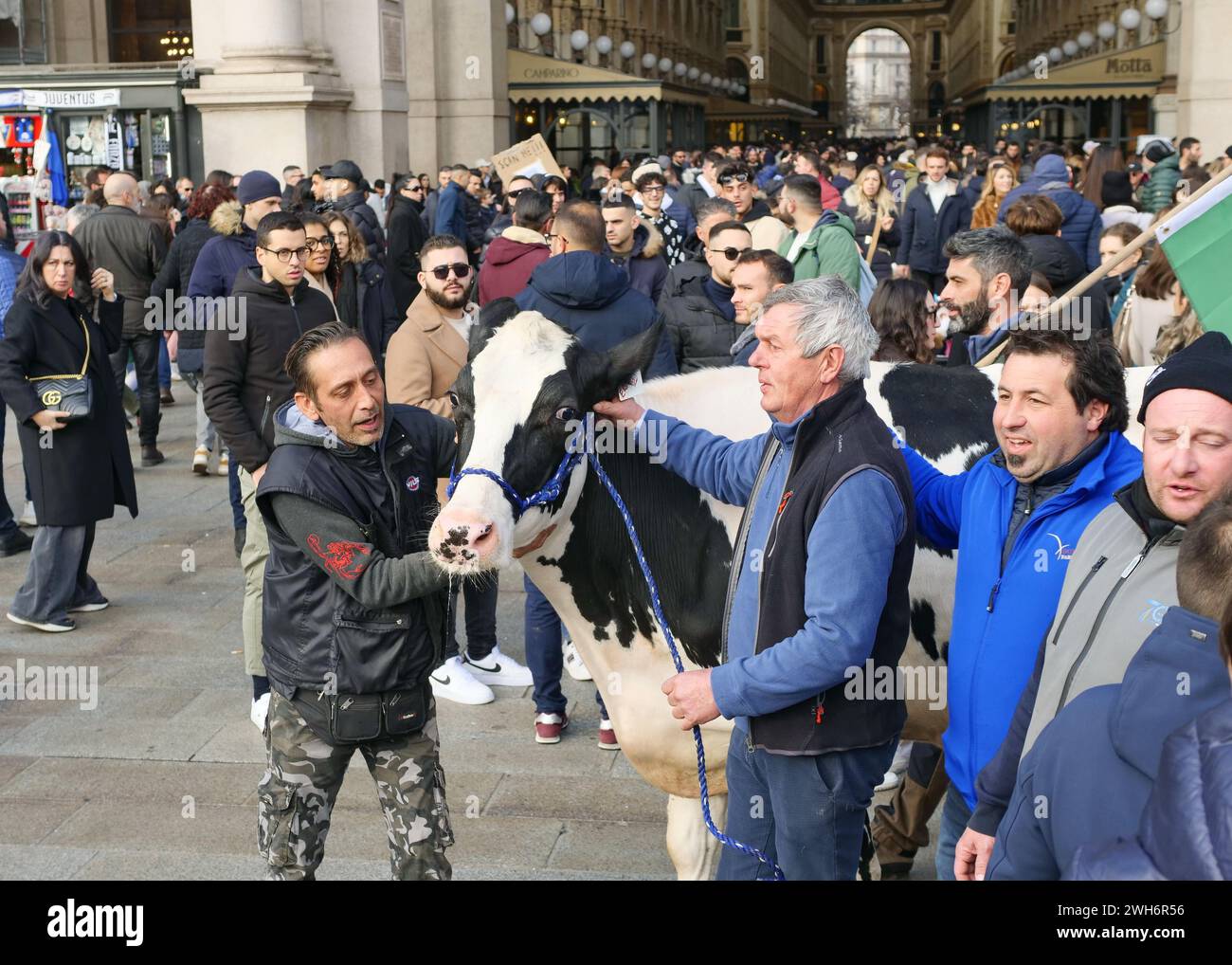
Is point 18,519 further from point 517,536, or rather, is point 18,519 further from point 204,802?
point 517,536

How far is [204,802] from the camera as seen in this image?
584cm

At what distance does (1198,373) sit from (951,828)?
155cm

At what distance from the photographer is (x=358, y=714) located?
3980 millimetres

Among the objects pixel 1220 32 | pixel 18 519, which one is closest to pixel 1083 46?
pixel 1220 32

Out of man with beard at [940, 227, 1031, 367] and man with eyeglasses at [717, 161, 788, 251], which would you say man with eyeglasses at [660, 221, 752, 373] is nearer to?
man with beard at [940, 227, 1031, 367]

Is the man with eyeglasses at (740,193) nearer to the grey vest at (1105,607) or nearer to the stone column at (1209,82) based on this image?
the grey vest at (1105,607)

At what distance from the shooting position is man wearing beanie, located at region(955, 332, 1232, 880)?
286 centimetres

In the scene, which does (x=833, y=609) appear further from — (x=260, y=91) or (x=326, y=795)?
(x=260, y=91)

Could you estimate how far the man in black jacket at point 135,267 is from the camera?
12047 mm

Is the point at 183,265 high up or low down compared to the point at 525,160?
down

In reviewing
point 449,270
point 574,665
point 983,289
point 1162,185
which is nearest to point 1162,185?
point 1162,185

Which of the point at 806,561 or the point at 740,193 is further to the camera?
the point at 740,193

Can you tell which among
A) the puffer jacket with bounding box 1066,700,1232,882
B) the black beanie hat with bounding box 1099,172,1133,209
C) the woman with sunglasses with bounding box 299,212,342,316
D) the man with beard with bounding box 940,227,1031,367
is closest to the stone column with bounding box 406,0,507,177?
the black beanie hat with bounding box 1099,172,1133,209

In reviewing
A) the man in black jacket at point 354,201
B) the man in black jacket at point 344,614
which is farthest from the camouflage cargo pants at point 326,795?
the man in black jacket at point 354,201
